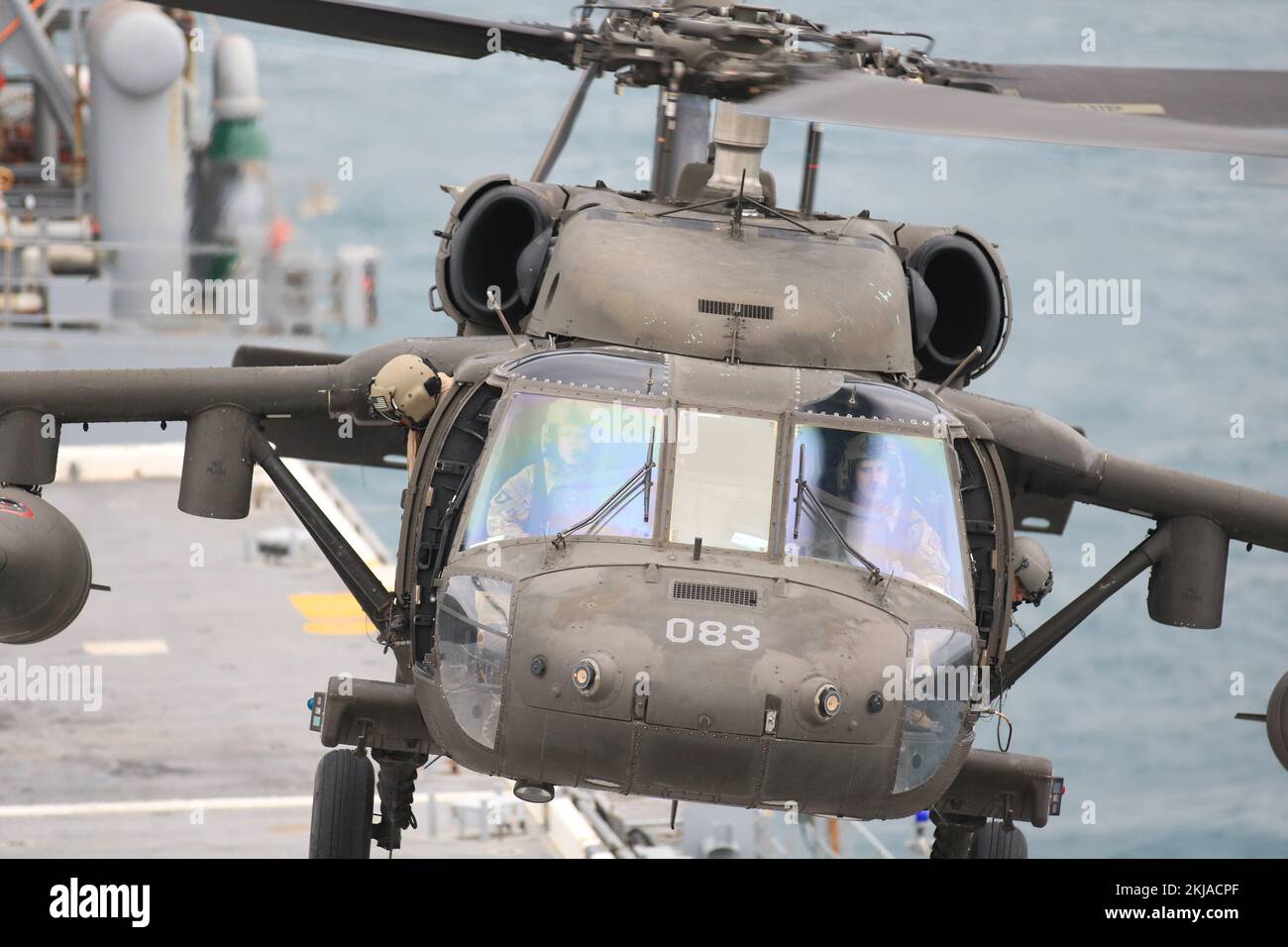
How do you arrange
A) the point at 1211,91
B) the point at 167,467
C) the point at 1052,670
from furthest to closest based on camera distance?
the point at 1052,670
the point at 167,467
the point at 1211,91

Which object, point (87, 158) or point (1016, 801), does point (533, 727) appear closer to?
point (1016, 801)

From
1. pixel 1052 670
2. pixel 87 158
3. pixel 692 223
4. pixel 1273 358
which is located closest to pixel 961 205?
pixel 1273 358

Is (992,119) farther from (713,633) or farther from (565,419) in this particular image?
(565,419)

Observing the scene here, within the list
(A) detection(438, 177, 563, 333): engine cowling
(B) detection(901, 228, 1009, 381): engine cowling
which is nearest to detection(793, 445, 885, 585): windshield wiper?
(B) detection(901, 228, 1009, 381): engine cowling

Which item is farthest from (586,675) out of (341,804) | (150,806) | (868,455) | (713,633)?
(150,806)

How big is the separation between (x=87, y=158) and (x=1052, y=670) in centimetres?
3008

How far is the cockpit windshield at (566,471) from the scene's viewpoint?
30.4ft

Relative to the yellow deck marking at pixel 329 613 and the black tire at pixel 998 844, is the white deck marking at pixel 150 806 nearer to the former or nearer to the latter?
the yellow deck marking at pixel 329 613

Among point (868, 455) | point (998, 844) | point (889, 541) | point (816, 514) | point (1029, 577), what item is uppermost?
point (868, 455)

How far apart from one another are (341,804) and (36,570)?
7.65 feet

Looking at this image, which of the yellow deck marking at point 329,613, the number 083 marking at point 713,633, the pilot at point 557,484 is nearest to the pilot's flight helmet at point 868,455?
the pilot at point 557,484

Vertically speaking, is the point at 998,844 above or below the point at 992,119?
below

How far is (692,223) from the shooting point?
11.1 m

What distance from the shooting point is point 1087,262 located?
72.6 m
